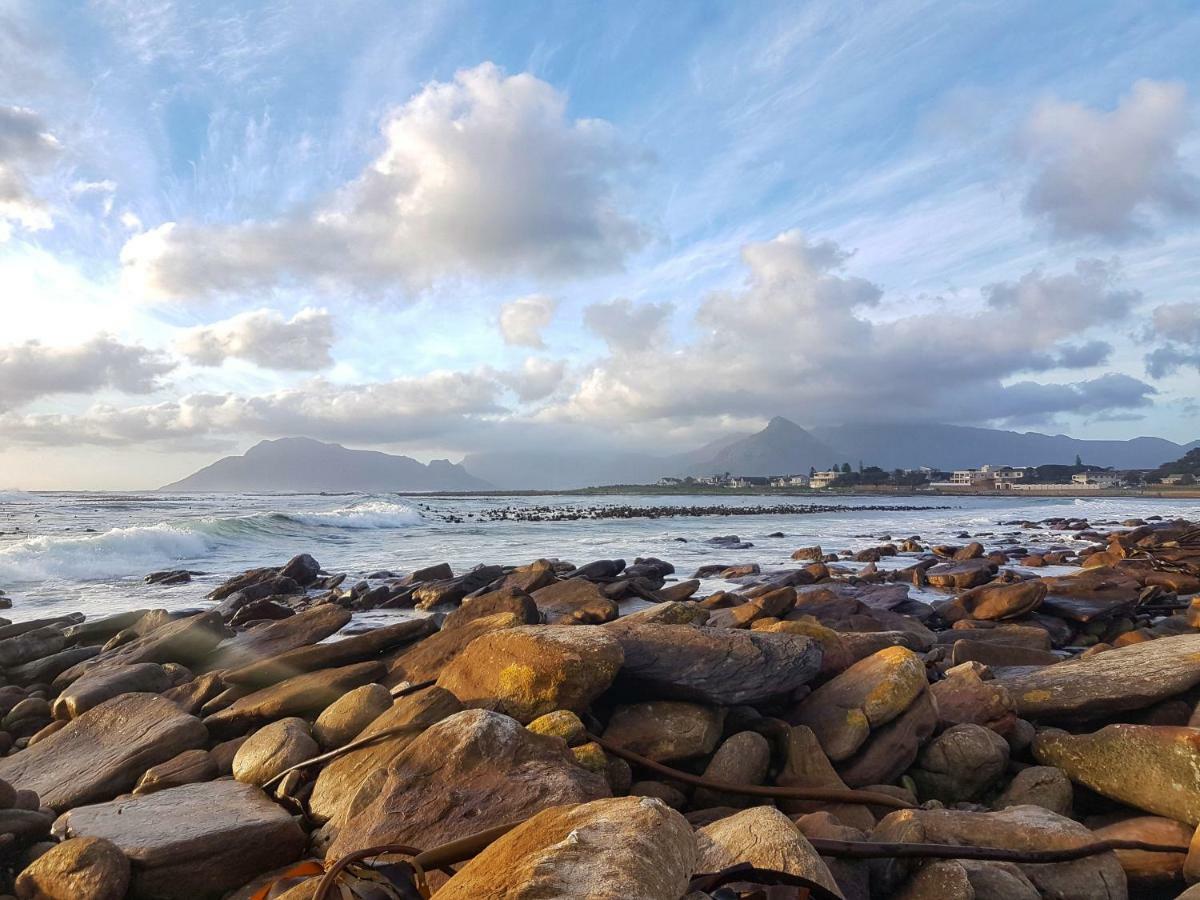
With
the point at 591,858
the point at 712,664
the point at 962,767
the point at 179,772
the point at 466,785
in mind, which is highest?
the point at 591,858

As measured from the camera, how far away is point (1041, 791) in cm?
412

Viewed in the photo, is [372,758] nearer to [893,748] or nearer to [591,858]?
[591,858]

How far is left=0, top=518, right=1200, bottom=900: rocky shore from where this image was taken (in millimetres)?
2645

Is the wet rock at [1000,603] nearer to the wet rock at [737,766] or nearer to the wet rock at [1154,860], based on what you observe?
the wet rock at [1154,860]

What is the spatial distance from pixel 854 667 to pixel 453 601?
10313mm

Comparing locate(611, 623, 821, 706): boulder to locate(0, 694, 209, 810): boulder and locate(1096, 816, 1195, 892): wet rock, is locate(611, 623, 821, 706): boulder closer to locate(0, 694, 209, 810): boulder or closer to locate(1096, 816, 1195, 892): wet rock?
locate(1096, 816, 1195, 892): wet rock

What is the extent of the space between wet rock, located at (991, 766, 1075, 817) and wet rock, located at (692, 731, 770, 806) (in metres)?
1.39

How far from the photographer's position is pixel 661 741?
434 cm

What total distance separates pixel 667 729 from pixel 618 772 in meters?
0.50

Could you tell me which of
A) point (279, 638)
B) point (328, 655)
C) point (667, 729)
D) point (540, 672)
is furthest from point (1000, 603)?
point (279, 638)

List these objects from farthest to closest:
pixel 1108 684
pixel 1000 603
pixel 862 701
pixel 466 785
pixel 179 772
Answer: pixel 1000 603
pixel 1108 684
pixel 179 772
pixel 862 701
pixel 466 785

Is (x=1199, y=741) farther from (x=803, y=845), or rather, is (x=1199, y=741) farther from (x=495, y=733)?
(x=495, y=733)

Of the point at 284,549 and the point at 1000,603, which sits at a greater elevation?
the point at 1000,603

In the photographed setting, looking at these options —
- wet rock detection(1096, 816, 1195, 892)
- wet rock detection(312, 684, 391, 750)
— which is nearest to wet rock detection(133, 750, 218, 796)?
wet rock detection(312, 684, 391, 750)
